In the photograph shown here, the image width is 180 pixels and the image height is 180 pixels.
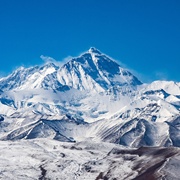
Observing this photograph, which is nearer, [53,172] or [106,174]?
[106,174]

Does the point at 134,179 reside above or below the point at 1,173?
below

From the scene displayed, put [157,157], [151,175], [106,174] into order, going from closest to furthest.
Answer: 1. [151,175]
2. [106,174]
3. [157,157]

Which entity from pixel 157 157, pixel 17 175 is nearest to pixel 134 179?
pixel 157 157

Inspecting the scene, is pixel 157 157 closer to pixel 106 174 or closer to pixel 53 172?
pixel 106 174

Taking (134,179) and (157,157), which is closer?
(134,179)

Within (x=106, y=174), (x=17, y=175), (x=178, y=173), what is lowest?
(x=178, y=173)

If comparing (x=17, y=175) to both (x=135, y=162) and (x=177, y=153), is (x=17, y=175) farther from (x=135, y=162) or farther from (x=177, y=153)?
(x=177, y=153)

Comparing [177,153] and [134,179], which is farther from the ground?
[177,153]

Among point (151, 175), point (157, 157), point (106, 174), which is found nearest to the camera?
point (151, 175)

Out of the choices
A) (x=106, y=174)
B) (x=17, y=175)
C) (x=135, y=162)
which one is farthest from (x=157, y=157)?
(x=17, y=175)
